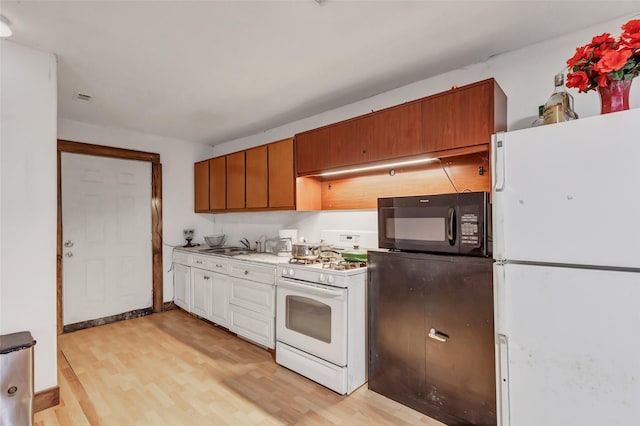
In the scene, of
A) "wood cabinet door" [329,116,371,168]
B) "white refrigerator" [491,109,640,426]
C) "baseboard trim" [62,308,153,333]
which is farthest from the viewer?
"baseboard trim" [62,308,153,333]

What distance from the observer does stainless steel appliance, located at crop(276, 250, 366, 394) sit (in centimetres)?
228

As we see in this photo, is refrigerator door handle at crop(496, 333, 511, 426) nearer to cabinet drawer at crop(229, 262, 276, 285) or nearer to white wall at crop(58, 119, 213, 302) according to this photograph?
cabinet drawer at crop(229, 262, 276, 285)

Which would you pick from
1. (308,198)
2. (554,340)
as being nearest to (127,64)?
(308,198)

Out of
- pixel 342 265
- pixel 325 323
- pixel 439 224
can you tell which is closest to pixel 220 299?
pixel 325 323

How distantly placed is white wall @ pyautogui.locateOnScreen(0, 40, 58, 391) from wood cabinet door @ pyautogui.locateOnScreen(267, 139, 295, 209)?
1.87 meters

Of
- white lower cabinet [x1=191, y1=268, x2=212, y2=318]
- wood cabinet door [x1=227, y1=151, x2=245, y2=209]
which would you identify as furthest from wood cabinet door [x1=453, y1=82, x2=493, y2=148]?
white lower cabinet [x1=191, y1=268, x2=212, y2=318]

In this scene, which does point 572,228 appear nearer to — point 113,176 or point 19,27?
point 19,27

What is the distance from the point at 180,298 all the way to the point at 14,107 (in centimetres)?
289

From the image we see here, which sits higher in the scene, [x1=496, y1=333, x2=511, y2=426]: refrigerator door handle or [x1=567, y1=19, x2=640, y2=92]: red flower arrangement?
[x1=567, y1=19, x2=640, y2=92]: red flower arrangement

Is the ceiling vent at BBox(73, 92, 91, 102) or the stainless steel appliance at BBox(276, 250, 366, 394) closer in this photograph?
the stainless steel appliance at BBox(276, 250, 366, 394)

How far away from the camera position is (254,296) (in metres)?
3.07

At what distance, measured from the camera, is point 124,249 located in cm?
403

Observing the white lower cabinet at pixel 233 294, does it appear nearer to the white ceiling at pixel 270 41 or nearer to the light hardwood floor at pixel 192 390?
the light hardwood floor at pixel 192 390

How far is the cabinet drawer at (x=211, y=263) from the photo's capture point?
3.47 m
